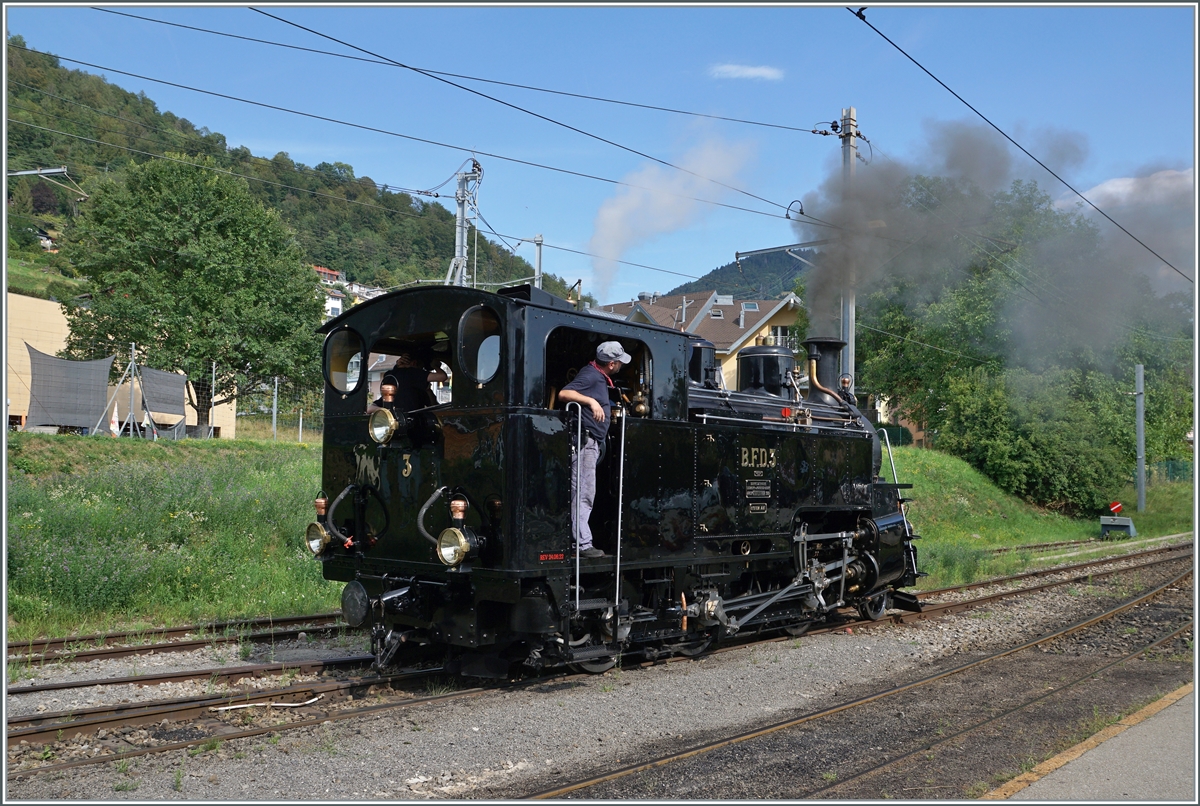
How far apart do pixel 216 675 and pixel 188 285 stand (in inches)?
915

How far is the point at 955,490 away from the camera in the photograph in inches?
1037

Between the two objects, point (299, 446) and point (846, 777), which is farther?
point (299, 446)

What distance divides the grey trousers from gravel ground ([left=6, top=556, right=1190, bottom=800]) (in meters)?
1.25

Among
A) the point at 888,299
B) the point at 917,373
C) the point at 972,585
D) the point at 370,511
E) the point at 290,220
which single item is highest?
the point at 290,220

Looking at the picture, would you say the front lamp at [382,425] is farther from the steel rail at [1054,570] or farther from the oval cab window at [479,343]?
the steel rail at [1054,570]

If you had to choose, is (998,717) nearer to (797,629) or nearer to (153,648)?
(797,629)

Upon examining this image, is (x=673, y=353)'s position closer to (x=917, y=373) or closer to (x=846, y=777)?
(x=846, y=777)

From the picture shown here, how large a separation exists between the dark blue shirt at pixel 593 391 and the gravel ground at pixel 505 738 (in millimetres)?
2042

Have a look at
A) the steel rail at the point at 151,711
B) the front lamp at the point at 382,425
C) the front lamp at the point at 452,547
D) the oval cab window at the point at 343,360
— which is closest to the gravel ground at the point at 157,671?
the steel rail at the point at 151,711

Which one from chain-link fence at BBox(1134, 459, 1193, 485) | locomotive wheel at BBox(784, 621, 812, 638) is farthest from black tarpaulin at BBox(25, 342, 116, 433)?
chain-link fence at BBox(1134, 459, 1193, 485)

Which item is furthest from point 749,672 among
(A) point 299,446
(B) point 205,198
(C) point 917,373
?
(C) point 917,373

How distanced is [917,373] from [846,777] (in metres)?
35.2

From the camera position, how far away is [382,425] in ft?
21.0

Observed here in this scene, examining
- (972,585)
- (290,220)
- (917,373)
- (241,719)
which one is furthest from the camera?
(290,220)
